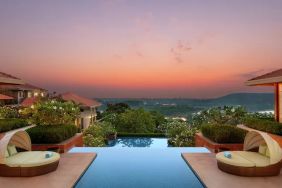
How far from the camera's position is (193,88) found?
87.0 ft

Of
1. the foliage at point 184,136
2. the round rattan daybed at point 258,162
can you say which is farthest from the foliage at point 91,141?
the round rattan daybed at point 258,162

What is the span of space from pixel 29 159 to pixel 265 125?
8065 millimetres

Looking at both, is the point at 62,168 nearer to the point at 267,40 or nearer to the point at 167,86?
the point at 267,40

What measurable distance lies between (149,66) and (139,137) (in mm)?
5091

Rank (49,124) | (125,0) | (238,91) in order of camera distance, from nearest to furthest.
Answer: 1. (49,124)
2. (125,0)
3. (238,91)

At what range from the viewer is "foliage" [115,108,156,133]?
2275 centimetres

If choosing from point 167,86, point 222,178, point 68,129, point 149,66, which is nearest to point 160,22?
point 149,66

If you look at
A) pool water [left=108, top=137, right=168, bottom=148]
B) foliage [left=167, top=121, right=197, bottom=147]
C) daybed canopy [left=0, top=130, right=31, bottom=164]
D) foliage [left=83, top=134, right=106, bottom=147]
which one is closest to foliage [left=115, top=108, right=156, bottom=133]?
pool water [left=108, top=137, right=168, bottom=148]

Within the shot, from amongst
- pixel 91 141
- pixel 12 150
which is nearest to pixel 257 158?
pixel 12 150

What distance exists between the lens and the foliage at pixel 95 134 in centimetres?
1533

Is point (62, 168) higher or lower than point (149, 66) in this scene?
lower

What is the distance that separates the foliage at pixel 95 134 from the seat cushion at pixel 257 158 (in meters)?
9.30

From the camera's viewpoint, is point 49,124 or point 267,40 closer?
point 49,124

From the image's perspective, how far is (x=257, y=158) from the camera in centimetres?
699
